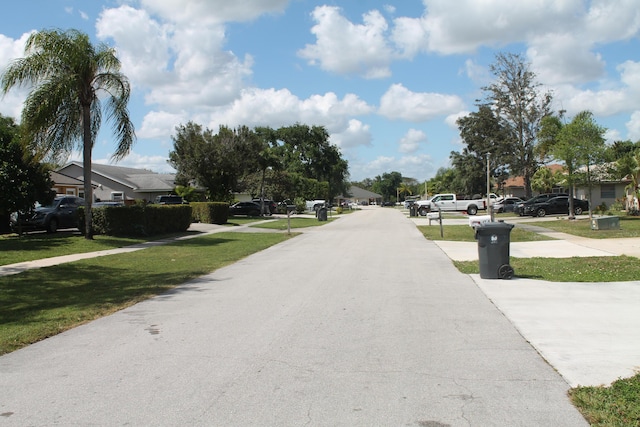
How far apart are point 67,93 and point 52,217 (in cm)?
776

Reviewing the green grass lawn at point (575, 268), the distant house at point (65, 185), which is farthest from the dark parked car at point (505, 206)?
the green grass lawn at point (575, 268)

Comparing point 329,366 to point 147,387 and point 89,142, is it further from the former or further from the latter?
point 89,142

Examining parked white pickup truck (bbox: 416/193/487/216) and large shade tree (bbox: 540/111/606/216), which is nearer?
large shade tree (bbox: 540/111/606/216)

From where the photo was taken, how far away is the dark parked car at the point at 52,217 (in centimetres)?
2439

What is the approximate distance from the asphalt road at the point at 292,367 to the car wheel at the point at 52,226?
1791 cm

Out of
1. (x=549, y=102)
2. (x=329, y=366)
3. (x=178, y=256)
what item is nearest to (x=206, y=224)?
(x=178, y=256)

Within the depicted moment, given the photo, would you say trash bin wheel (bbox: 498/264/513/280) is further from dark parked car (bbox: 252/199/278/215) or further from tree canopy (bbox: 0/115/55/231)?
dark parked car (bbox: 252/199/278/215)

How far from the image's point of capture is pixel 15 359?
20.3ft

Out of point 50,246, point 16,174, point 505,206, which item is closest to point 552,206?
point 505,206

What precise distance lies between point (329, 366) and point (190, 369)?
1.43 metres

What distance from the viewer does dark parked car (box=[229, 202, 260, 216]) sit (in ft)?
159

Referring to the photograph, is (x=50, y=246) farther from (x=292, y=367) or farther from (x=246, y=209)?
(x=246, y=209)

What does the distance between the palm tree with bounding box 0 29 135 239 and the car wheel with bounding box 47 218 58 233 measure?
5024mm

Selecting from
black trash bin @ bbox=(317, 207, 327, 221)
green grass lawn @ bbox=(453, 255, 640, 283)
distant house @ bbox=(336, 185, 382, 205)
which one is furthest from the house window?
distant house @ bbox=(336, 185, 382, 205)
